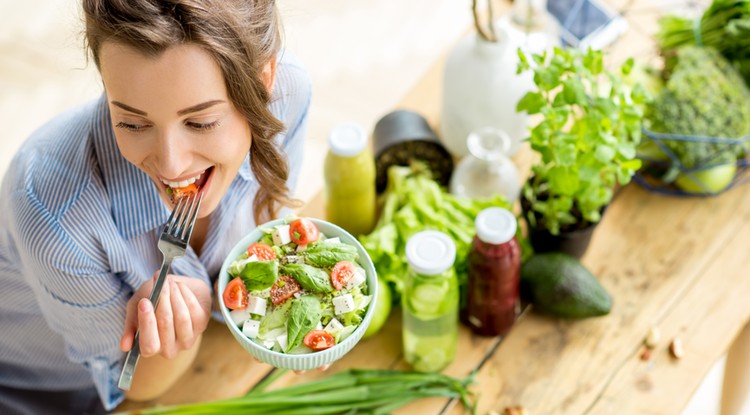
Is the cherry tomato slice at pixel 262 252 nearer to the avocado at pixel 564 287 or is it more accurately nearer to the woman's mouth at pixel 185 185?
the woman's mouth at pixel 185 185

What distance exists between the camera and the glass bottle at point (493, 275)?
151cm

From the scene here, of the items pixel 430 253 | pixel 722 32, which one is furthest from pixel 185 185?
pixel 722 32

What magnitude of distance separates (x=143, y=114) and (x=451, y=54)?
914 mm

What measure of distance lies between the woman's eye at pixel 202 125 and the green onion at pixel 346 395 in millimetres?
625

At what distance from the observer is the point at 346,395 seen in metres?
1.57

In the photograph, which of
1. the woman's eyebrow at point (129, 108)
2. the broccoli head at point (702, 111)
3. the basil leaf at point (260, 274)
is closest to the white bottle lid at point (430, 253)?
the basil leaf at point (260, 274)

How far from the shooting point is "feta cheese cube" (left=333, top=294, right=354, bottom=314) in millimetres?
1128

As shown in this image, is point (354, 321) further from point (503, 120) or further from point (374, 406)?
point (503, 120)

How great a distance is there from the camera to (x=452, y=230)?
1.69 m

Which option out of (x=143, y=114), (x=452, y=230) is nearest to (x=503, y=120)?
(x=452, y=230)

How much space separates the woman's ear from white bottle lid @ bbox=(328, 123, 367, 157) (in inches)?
16.3

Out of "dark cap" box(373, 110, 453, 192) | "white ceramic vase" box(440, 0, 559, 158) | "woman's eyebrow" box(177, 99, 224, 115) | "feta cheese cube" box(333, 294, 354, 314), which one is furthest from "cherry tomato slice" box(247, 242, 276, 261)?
"white ceramic vase" box(440, 0, 559, 158)

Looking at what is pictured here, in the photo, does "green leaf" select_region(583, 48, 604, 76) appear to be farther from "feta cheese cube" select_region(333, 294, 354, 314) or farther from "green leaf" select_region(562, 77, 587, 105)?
"feta cheese cube" select_region(333, 294, 354, 314)

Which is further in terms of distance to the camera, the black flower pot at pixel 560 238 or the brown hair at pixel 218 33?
the black flower pot at pixel 560 238
